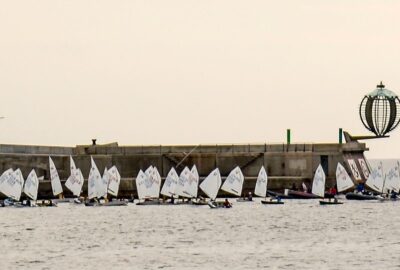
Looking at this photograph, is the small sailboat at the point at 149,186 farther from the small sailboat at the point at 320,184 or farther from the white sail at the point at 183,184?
the small sailboat at the point at 320,184

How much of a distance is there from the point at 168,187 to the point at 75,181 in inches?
374

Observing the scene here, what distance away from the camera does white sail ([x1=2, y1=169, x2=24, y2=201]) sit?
132 meters

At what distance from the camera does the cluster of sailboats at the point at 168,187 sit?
133 meters

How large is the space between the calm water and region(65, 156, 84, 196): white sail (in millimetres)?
8925

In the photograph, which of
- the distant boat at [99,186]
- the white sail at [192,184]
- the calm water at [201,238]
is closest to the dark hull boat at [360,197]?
the calm water at [201,238]

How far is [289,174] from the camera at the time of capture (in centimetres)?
15550

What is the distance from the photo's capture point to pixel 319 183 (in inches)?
5413

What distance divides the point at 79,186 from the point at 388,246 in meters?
56.8

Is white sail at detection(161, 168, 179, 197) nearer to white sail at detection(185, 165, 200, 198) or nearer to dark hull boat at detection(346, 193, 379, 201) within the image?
white sail at detection(185, 165, 200, 198)

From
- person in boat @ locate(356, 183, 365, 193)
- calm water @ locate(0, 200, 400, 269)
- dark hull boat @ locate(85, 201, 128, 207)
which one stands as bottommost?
calm water @ locate(0, 200, 400, 269)

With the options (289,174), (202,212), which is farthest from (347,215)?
(289,174)

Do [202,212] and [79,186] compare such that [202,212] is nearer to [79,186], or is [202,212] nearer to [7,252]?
[79,186]

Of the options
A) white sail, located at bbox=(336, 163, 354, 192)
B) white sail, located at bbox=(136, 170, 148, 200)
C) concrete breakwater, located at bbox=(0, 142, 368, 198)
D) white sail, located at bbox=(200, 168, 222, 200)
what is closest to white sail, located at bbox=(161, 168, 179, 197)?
white sail, located at bbox=(136, 170, 148, 200)

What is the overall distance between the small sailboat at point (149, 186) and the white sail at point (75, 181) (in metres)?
7.96
